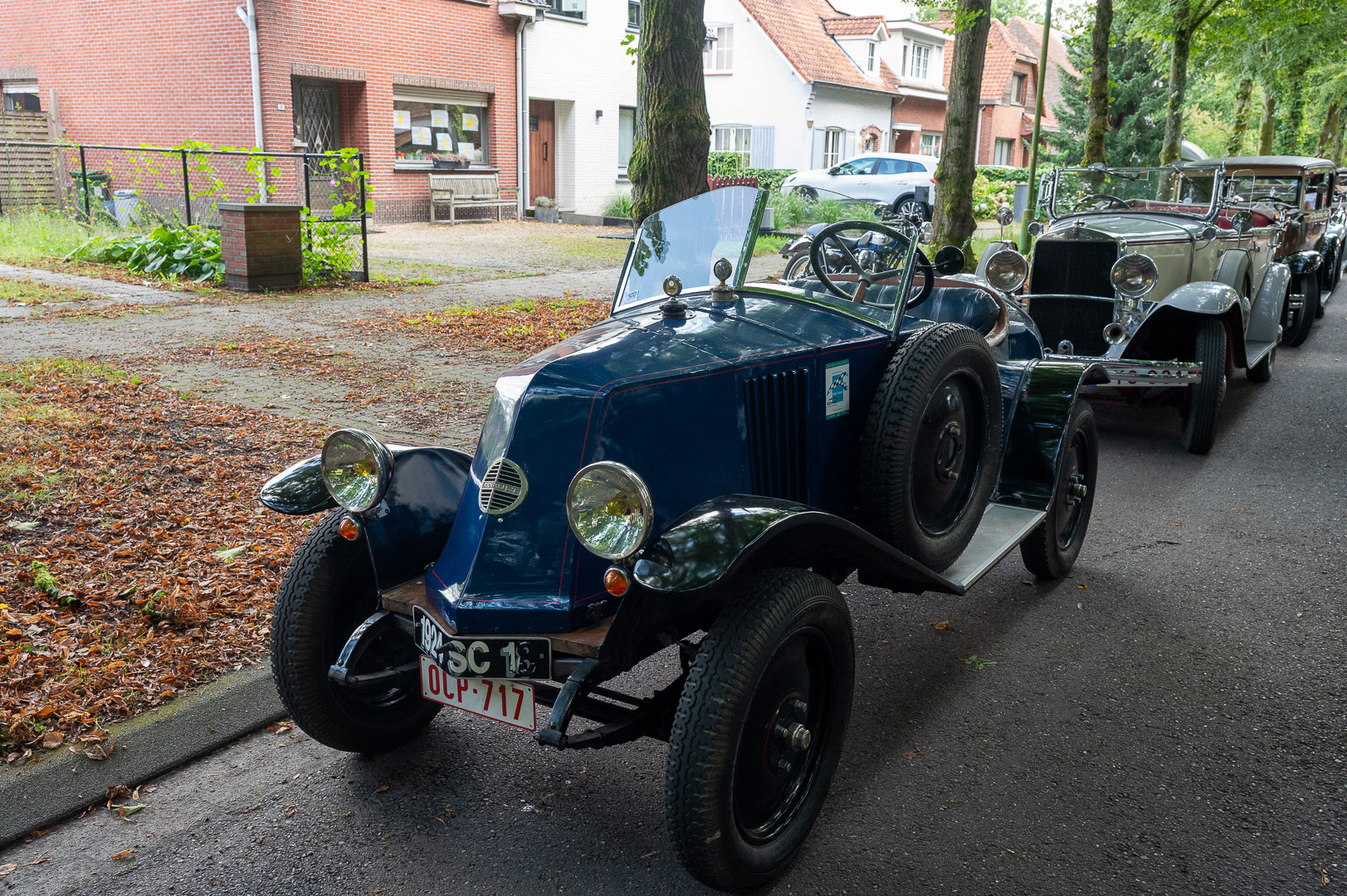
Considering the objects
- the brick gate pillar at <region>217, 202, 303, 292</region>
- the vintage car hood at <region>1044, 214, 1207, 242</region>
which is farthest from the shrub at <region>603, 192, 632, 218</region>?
the vintage car hood at <region>1044, 214, 1207, 242</region>

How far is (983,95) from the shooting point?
42.2 m

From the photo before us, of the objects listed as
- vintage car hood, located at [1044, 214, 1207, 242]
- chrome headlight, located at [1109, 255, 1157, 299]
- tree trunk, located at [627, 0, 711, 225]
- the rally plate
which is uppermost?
tree trunk, located at [627, 0, 711, 225]

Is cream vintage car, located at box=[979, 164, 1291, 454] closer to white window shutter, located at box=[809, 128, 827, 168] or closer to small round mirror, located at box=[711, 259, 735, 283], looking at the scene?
small round mirror, located at box=[711, 259, 735, 283]

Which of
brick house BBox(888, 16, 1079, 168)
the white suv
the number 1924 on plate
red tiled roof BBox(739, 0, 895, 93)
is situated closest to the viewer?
the number 1924 on plate

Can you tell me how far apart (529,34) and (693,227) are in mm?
22075

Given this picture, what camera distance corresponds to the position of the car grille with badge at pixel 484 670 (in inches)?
100

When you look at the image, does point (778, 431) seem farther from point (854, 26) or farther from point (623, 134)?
point (854, 26)

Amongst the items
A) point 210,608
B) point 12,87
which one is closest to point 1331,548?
point 210,608

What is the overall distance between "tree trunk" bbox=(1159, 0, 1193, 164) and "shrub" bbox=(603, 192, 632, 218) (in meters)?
11.0

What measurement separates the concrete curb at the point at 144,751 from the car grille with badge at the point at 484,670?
982mm

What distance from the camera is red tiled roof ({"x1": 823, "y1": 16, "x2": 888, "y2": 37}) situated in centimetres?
3488

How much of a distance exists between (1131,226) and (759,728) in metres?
7.27

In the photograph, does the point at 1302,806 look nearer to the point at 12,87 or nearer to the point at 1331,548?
the point at 1331,548

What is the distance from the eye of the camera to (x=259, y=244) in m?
11.5
